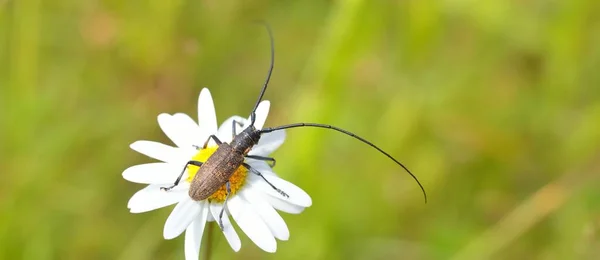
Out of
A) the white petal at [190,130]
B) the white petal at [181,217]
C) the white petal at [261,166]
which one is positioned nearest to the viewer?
the white petal at [181,217]

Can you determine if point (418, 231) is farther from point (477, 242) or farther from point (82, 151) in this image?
point (82, 151)

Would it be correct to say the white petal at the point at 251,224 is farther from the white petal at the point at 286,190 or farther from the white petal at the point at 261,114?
the white petal at the point at 261,114

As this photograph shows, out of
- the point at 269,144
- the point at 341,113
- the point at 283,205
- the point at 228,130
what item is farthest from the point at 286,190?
the point at 341,113

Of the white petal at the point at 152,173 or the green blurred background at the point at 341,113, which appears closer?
the white petal at the point at 152,173

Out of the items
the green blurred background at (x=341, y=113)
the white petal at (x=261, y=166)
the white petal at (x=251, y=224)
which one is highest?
the green blurred background at (x=341, y=113)

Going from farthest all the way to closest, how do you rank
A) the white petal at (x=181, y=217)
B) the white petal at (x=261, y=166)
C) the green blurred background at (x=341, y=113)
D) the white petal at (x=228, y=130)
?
the green blurred background at (x=341, y=113) < the white petal at (x=228, y=130) < the white petal at (x=261, y=166) < the white petal at (x=181, y=217)

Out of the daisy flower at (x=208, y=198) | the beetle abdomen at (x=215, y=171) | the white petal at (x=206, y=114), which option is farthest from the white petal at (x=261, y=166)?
the white petal at (x=206, y=114)

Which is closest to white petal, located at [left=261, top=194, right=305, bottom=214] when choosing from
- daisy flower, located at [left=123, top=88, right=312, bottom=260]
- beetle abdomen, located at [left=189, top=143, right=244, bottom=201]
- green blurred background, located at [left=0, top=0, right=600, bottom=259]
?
daisy flower, located at [left=123, top=88, right=312, bottom=260]
